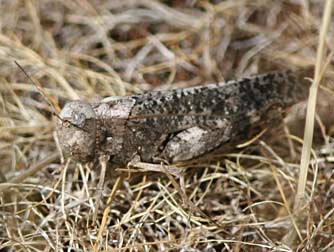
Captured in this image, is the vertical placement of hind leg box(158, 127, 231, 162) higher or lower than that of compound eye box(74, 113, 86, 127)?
lower

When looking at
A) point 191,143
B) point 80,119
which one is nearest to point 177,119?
point 191,143

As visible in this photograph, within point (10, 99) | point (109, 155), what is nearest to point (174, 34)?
point (10, 99)

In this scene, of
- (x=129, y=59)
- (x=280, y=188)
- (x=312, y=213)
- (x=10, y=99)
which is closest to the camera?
(x=312, y=213)

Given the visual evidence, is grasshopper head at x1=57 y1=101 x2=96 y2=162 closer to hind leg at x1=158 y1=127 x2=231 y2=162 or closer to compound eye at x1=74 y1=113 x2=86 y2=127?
compound eye at x1=74 y1=113 x2=86 y2=127

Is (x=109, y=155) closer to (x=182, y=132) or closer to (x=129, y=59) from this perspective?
(x=182, y=132)

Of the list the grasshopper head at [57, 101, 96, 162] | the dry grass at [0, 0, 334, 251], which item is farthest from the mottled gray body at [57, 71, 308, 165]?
the dry grass at [0, 0, 334, 251]

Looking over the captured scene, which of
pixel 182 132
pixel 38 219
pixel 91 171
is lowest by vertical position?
pixel 38 219

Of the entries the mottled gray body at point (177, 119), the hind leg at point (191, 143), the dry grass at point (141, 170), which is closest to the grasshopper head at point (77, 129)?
the mottled gray body at point (177, 119)

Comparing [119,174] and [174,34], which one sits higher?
[174,34]

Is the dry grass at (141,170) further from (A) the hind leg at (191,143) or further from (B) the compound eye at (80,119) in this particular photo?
(B) the compound eye at (80,119)
